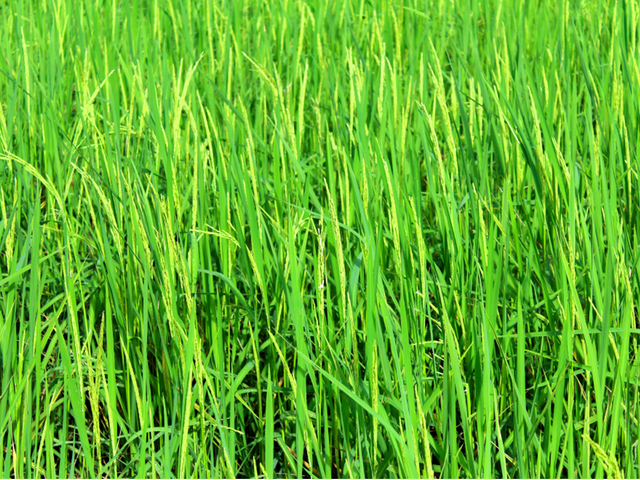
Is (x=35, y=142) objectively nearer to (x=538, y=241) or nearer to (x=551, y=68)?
(x=538, y=241)

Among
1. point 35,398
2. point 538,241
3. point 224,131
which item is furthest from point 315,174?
point 35,398

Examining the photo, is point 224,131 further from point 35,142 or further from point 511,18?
point 511,18

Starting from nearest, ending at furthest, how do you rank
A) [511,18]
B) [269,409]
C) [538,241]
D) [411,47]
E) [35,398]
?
1. [269,409]
2. [35,398]
3. [538,241]
4. [411,47]
5. [511,18]

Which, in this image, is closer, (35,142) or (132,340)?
(132,340)

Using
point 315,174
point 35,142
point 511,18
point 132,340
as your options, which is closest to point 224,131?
point 315,174

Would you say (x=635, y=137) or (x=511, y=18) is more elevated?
(x=511, y=18)

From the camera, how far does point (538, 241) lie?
4.50 ft

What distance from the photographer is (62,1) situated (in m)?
2.16

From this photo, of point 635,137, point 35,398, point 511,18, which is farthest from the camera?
point 511,18

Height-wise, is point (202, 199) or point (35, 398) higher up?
point (202, 199)

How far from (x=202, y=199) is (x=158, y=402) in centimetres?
39

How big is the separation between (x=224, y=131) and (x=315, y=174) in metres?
0.31

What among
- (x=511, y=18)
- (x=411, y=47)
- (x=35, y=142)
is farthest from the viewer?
(x=511, y=18)

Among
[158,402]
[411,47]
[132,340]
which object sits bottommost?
[158,402]
